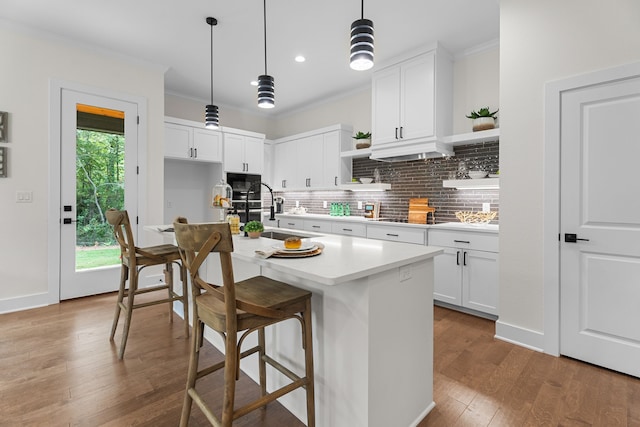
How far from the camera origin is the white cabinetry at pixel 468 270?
3178mm

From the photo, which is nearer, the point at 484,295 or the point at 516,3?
the point at 516,3

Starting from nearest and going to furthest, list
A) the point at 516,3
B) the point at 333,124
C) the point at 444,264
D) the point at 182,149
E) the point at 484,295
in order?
the point at 516,3
the point at 484,295
the point at 444,264
the point at 182,149
the point at 333,124

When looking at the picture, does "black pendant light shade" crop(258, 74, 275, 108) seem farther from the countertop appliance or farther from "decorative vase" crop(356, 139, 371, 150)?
the countertop appliance

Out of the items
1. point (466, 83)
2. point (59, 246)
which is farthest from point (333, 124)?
point (59, 246)

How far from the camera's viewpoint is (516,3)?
9.00ft

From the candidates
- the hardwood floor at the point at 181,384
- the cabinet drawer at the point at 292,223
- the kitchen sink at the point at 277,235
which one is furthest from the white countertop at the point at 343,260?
the cabinet drawer at the point at 292,223

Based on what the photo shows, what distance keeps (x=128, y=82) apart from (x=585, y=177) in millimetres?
5067

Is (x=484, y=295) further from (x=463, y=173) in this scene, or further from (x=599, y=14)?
(x=599, y=14)

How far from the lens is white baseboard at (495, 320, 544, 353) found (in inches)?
103

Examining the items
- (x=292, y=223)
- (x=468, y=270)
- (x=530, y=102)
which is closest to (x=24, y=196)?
(x=292, y=223)

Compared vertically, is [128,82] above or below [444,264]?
above

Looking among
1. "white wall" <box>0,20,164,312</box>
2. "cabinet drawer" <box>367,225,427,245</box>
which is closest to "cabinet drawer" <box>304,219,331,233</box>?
"cabinet drawer" <box>367,225,427,245</box>

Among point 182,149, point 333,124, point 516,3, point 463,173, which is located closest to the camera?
point 516,3

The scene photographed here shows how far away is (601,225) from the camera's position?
2346 millimetres
